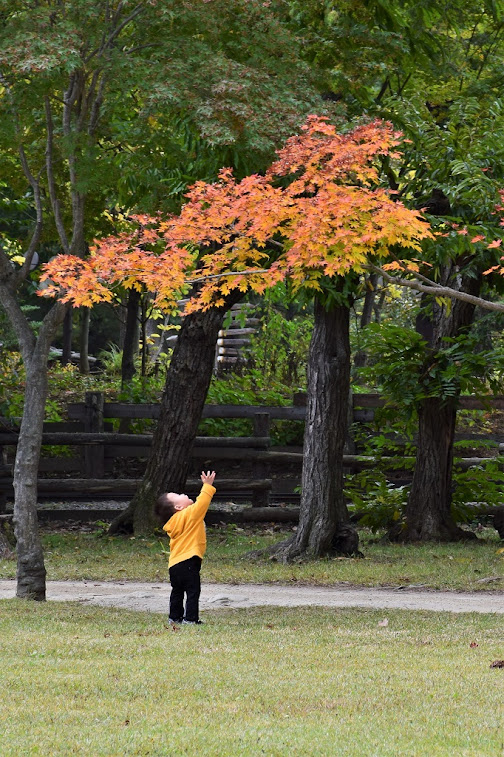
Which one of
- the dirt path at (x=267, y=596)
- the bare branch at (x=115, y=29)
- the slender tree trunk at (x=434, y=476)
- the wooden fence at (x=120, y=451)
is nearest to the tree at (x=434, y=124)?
the slender tree trunk at (x=434, y=476)

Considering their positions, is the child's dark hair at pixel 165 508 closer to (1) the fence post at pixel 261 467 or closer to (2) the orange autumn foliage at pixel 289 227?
(2) the orange autumn foliage at pixel 289 227

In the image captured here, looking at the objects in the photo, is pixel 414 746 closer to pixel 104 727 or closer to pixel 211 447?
pixel 104 727

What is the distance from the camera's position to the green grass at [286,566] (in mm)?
12625

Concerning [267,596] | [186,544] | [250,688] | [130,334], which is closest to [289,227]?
[186,544]

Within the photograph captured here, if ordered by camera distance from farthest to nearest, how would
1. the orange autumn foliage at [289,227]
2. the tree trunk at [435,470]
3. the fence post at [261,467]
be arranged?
the fence post at [261,467] → the tree trunk at [435,470] → the orange autumn foliage at [289,227]

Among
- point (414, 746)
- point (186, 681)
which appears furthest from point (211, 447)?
point (414, 746)

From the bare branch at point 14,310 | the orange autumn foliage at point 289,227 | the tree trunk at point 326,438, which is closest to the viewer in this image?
the orange autumn foliage at point 289,227

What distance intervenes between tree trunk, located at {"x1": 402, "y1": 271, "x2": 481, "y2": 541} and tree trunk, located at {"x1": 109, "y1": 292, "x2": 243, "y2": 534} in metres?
3.41

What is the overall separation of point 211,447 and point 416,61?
25.0 ft

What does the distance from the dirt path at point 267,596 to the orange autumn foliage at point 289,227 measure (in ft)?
10.3

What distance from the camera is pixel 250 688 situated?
6.32m

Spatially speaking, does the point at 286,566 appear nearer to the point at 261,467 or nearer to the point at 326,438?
the point at 326,438

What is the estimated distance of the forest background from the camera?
11070 mm

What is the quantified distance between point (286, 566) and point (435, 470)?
3.51 meters
